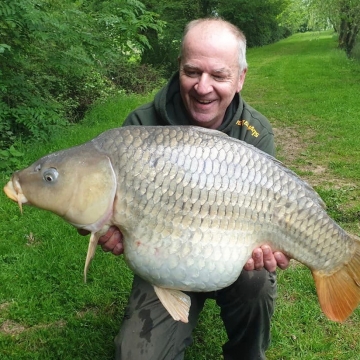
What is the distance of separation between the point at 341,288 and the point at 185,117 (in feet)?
2.48

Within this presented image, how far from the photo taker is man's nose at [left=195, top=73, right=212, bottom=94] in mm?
1586

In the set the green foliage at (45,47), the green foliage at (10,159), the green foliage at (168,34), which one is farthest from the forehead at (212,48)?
the green foliage at (168,34)

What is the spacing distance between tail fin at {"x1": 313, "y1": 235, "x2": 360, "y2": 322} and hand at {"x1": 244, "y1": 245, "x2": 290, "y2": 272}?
0.10m

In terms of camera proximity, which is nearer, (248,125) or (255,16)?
(248,125)

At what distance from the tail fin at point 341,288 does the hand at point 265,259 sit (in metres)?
0.10

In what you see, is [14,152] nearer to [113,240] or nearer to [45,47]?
[45,47]

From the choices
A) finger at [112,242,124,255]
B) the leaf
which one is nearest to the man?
finger at [112,242,124,255]

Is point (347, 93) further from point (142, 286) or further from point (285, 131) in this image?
point (142, 286)

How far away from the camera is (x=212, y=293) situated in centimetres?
168

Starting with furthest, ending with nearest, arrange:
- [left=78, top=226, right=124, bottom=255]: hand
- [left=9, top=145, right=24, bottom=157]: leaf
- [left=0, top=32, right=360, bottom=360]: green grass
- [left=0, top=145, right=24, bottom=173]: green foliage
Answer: [left=9, top=145, right=24, bottom=157]: leaf
[left=0, top=145, right=24, bottom=173]: green foliage
[left=0, top=32, right=360, bottom=360]: green grass
[left=78, top=226, right=124, bottom=255]: hand

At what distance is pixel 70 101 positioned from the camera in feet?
19.9

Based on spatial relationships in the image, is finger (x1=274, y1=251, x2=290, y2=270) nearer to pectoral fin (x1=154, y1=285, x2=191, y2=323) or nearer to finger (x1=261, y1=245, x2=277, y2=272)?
finger (x1=261, y1=245, x2=277, y2=272)

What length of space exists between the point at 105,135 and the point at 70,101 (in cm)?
500

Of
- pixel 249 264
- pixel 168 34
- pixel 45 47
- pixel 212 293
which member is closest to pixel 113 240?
pixel 249 264
